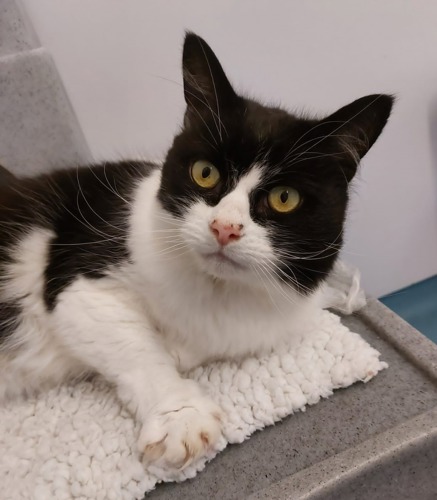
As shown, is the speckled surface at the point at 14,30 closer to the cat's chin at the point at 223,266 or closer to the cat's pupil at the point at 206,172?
the cat's pupil at the point at 206,172

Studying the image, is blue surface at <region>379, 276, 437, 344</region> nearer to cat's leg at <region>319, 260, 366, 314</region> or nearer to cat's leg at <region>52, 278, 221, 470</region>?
cat's leg at <region>319, 260, 366, 314</region>

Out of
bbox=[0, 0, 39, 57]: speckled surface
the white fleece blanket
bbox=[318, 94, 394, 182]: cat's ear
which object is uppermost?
bbox=[0, 0, 39, 57]: speckled surface

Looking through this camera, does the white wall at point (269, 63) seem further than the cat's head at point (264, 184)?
Yes

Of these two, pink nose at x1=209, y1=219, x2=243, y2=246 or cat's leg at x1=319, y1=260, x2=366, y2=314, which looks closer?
pink nose at x1=209, y1=219, x2=243, y2=246

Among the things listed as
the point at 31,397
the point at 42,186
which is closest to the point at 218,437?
the point at 31,397

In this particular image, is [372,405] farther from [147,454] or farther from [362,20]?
[362,20]

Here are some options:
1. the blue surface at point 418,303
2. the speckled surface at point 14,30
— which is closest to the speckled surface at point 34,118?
the speckled surface at point 14,30

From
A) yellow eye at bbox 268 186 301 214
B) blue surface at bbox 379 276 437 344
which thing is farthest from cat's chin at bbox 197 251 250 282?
blue surface at bbox 379 276 437 344

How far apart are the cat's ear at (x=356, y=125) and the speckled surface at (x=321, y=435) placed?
461 millimetres

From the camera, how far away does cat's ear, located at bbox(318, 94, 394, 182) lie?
28.7 inches

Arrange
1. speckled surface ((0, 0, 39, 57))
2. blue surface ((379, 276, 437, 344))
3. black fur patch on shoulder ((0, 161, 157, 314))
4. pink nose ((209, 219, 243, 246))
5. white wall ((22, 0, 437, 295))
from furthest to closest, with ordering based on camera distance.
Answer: blue surface ((379, 276, 437, 344))
white wall ((22, 0, 437, 295))
speckled surface ((0, 0, 39, 57))
black fur patch on shoulder ((0, 161, 157, 314))
pink nose ((209, 219, 243, 246))

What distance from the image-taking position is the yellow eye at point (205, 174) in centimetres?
76

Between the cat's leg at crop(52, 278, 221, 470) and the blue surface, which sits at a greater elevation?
the cat's leg at crop(52, 278, 221, 470)

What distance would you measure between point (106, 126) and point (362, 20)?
960 millimetres
